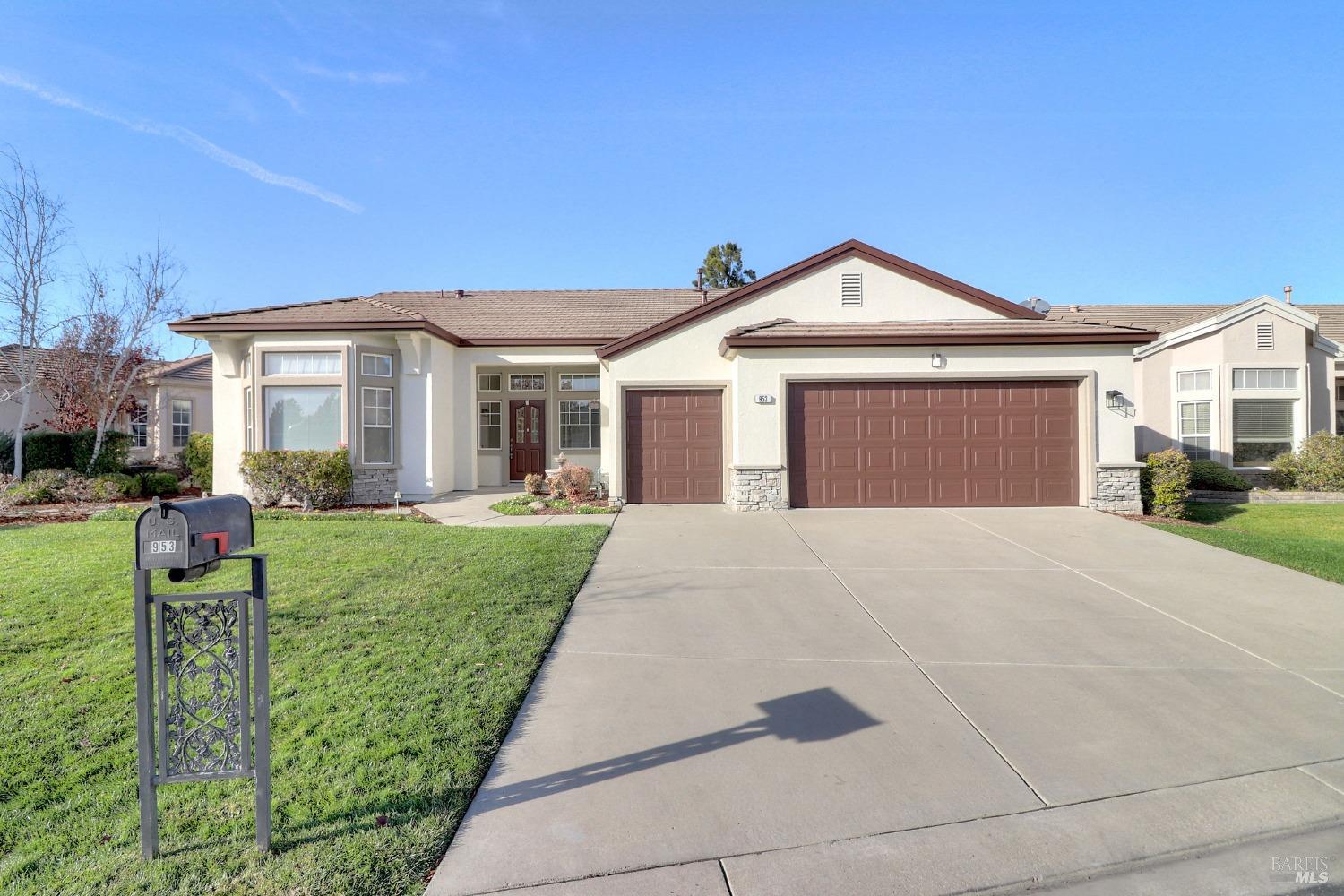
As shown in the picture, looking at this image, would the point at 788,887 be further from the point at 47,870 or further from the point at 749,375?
the point at 749,375

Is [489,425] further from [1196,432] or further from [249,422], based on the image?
[1196,432]

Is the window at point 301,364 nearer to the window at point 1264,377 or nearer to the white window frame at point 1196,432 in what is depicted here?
the white window frame at point 1196,432

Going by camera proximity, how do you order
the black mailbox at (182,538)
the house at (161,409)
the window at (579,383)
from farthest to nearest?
the house at (161,409), the window at (579,383), the black mailbox at (182,538)

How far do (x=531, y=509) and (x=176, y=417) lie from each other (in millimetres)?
17794

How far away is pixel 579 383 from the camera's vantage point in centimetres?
1588

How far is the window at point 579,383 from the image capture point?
15.8 metres

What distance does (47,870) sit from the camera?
7.89 ft

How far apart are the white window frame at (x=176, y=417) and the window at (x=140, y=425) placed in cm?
67

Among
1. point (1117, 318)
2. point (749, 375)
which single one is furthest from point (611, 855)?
point (1117, 318)

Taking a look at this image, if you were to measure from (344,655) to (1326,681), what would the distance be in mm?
6752

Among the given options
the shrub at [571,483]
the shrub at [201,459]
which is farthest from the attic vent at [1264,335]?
the shrub at [201,459]

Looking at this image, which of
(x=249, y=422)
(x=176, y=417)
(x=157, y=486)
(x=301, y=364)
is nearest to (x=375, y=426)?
(x=301, y=364)

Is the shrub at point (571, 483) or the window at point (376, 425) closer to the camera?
the shrub at point (571, 483)

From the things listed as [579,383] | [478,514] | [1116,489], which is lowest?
[478,514]
